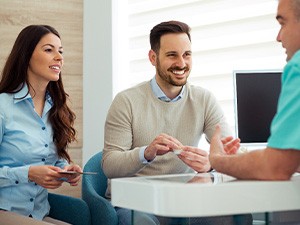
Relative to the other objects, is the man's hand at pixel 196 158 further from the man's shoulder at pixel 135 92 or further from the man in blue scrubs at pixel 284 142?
the man in blue scrubs at pixel 284 142

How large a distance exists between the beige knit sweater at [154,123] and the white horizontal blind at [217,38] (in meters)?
0.84

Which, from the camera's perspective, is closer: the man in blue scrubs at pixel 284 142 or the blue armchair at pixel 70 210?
the man in blue scrubs at pixel 284 142

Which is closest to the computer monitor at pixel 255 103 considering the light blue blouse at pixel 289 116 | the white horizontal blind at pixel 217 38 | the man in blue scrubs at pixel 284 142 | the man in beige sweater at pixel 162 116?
the man in beige sweater at pixel 162 116

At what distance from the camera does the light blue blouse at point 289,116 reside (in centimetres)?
146

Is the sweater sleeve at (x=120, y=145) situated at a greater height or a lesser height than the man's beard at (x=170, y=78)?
lesser

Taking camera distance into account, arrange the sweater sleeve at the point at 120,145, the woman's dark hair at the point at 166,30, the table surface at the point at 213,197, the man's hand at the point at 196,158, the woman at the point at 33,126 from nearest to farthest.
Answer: the table surface at the point at 213,197 < the man's hand at the point at 196,158 < the woman at the point at 33,126 < the sweater sleeve at the point at 120,145 < the woman's dark hair at the point at 166,30

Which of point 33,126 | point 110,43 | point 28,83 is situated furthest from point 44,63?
point 110,43

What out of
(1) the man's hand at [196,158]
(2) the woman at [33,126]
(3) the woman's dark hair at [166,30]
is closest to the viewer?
(1) the man's hand at [196,158]

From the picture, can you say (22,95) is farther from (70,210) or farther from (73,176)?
(70,210)

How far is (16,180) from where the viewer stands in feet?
9.15

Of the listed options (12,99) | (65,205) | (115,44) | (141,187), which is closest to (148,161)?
(65,205)

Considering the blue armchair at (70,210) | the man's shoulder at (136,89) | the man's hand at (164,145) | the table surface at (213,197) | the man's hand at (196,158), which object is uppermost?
the man's shoulder at (136,89)

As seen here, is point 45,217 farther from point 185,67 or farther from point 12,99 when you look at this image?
point 185,67

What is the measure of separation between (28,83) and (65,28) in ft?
3.91
